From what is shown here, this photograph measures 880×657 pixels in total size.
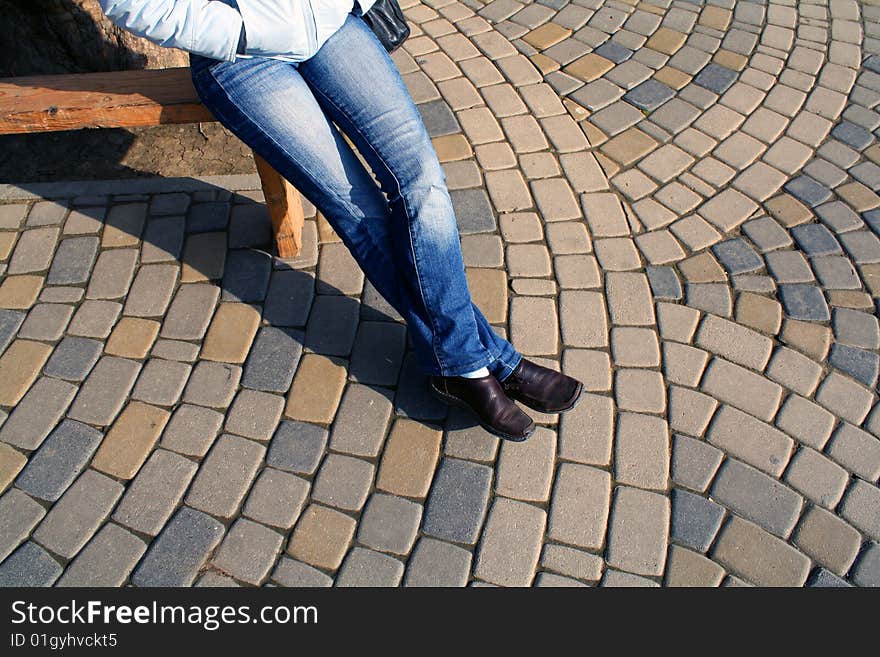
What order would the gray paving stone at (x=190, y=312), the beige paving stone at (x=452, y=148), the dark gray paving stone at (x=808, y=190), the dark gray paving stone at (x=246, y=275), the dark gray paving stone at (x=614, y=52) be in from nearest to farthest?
the gray paving stone at (x=190, y=312), the dark gray paving stone at (x=246, y=275), the dark gray paving stone at (x=808, y=190), the beige paving stone at (x=452, y=148), the dark gray paving stone at (x=614, y=52)

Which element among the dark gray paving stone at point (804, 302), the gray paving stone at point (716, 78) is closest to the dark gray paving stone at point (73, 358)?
the dark gray paving stone at point (804, 302)

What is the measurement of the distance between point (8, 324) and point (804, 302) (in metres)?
3.03

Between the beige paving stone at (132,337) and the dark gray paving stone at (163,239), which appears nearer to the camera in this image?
the beige paving stone at (132,337)

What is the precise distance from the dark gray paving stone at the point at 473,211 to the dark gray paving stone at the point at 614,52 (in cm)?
130

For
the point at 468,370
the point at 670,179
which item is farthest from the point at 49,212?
the point at 670,179

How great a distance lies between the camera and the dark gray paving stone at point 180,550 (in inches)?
86.4

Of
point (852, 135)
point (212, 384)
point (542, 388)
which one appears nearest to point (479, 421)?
point (542, 388)

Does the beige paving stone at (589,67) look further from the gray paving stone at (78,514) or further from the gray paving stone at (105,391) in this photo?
the gray paving stone at (78,514)

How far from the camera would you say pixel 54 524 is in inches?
90.6

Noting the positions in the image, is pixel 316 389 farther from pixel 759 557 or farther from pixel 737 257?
pixel 737 257

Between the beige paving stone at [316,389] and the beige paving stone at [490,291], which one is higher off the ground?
the beige paving stone at [490,291]

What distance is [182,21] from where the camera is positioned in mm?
2117
